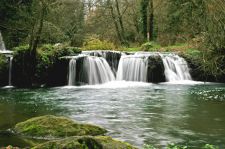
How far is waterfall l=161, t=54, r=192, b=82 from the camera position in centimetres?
2787

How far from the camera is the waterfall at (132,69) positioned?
27.5 m

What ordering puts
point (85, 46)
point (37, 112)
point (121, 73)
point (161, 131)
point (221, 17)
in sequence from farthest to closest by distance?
1. point (85, 46)
2. point (121, 73)
3. point (221, 17)
4. point (37, 112)
5. point (161, 131)

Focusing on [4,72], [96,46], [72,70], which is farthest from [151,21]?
[4,72]

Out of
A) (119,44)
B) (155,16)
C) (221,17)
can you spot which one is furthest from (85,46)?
(221,17)

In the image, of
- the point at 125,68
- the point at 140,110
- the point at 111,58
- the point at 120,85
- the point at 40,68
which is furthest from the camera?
the point at 111,58

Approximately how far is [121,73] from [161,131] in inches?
634

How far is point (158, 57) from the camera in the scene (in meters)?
28.0

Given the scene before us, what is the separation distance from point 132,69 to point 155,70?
154cm

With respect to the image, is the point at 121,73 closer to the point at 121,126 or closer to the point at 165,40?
the point at 165,40

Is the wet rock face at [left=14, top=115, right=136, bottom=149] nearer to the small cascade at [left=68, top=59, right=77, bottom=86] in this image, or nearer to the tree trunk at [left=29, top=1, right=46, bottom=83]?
the tree trunk at [left=29, top=1, right=46, bottom=83]

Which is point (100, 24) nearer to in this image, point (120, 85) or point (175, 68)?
point (175, 68)

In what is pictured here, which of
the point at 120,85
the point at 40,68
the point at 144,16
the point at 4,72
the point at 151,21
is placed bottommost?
the point at 120,85

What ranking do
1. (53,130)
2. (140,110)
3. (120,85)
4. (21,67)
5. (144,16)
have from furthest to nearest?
(144,16) → (21,67) → (120,85) → (140,110) → (53,130)

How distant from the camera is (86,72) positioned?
26.7 meters
